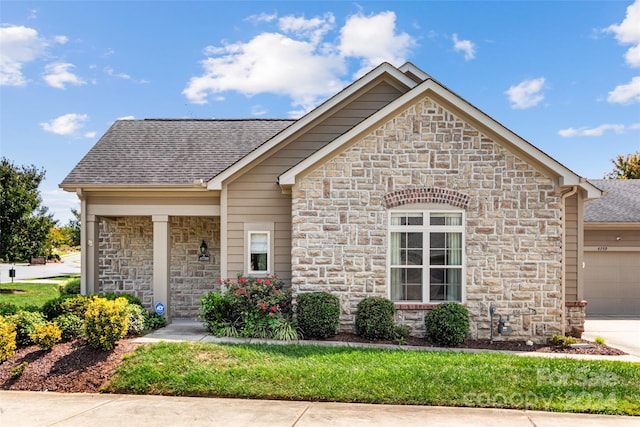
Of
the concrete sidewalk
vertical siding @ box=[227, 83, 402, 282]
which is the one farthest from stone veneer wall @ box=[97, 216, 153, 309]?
the concrete sidewalk

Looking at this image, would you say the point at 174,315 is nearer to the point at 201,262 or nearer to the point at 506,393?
the point at 201,262

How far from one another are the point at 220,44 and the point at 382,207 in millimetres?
8165

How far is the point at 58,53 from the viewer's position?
15.8 m

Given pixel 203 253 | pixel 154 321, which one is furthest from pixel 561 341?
pixel 203 253

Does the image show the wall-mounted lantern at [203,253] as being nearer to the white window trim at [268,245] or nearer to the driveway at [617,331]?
the white window trim at [268,245]

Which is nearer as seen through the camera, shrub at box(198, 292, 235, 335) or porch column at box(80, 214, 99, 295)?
shrub at box(198, 292, 235, 335)

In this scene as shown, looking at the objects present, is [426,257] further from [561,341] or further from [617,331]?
[617,331]

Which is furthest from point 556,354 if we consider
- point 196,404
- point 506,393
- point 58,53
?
point 58,53

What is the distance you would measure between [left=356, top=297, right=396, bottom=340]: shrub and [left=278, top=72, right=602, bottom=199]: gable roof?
10.3ft

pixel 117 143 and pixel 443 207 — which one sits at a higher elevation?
pixel 117 143

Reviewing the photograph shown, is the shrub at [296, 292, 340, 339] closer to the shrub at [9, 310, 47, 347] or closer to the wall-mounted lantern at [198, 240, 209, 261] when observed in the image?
the wall-mounted lantern at [198, 240, 209, 261]

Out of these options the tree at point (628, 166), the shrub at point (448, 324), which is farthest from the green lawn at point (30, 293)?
the tree at point (628, 166)

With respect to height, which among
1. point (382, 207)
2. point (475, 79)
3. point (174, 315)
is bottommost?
point (174, 315)

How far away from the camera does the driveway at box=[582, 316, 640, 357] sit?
1116 cm
